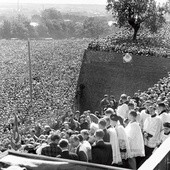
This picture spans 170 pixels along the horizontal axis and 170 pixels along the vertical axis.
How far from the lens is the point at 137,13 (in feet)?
105

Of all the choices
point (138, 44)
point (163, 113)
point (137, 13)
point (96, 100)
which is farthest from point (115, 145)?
point (137, 13)

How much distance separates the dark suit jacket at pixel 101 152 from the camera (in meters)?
6.72

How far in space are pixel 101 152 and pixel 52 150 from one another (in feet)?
2.46

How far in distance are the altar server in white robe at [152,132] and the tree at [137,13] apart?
80.0 ft

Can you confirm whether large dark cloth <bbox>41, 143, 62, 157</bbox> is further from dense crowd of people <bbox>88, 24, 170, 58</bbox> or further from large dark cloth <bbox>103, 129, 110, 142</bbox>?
dense crowd of people <bbox>88, 24, 170, 58</bbox>

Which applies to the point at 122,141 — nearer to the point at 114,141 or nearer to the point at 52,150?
the point at 114,141

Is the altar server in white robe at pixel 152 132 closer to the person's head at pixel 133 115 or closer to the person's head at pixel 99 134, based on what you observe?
the person's head at pixel 133 115

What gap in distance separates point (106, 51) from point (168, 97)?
1581 centimetres

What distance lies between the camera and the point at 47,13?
122000 millimetres

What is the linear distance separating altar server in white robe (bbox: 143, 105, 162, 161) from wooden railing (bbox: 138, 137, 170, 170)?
288 cm

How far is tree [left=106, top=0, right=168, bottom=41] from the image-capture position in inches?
1259

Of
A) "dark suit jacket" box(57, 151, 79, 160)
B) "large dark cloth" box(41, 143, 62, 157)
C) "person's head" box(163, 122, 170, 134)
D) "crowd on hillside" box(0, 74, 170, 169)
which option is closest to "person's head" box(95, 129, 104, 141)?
"crowd on hillside" box(0, 74, 170, 169)

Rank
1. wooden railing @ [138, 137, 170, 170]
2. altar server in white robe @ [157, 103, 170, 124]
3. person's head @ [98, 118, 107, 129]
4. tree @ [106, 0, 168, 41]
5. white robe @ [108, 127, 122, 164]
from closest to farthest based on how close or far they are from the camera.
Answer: wooden railing @ [138, 137, 170, 170], person's head @ [98, 118, 107, 129], white robe @ [108, 127, 122, 164], altar server in white robe @ [157, 103, 170, 124], tree @ [106, 0, 168, 41]

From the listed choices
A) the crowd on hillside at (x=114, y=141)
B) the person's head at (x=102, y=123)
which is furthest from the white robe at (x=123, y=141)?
the person's head at (x=102, y=123)
